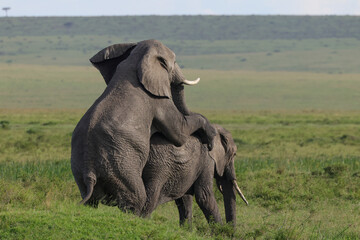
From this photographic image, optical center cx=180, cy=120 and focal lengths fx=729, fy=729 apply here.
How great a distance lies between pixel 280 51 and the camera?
475 ft

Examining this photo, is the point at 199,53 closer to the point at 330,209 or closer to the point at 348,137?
the point at 348,137

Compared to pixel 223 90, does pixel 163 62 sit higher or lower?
higher

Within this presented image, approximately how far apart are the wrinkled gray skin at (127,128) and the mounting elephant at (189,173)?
262mm

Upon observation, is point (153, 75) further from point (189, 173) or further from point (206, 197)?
point (206, 197)

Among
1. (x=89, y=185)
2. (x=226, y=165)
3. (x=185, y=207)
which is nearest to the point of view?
(x=89, y=185)

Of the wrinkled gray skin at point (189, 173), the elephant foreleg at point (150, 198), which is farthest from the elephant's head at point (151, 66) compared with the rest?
the elephant foreleg at point (150, 198)

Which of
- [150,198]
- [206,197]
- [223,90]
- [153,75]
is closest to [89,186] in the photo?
[150,198]

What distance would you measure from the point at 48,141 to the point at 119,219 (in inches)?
891

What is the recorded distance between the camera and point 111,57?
8352 mm

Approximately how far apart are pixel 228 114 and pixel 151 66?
157ft

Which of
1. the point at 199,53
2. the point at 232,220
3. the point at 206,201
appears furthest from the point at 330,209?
the point at 199,53

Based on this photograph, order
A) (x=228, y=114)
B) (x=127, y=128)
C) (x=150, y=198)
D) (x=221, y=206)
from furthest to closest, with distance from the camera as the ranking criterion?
(x=228, y=114) → (x=221, y=206) → (x=150, y=198) → (x=127, y=128)

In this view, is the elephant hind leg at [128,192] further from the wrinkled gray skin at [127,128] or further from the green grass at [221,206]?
the green grass at [221,206]

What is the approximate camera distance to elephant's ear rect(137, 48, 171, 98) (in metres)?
7.70
